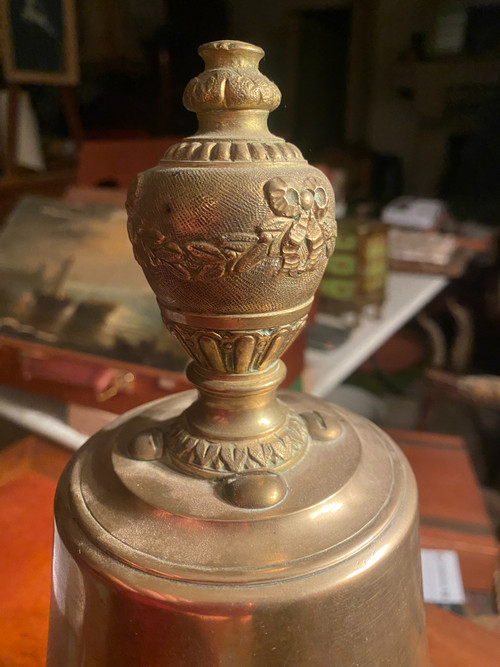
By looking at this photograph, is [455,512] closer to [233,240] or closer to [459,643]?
[459,643]

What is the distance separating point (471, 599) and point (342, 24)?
1331 millimetres

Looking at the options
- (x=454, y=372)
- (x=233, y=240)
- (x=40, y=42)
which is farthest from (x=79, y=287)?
(x=454, y=372)

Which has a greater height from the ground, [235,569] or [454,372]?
[235,569]

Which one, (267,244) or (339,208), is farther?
(339,208)

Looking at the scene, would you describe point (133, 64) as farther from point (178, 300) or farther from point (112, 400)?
point (178, 300)

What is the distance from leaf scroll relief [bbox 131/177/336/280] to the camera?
378mm

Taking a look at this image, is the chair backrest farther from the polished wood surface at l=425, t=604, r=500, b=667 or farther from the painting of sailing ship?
the polished wood surface at l=425, t=604, r=500, b=667

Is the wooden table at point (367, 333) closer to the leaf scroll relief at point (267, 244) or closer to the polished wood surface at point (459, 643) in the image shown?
the polished wood surface at point (459, 643)

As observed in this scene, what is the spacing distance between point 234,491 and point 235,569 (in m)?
0.06

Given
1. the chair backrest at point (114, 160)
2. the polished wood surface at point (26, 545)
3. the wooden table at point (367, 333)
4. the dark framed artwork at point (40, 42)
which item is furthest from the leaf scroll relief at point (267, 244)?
the dark framed artwork at point (40, 42)

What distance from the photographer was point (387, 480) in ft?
1.57

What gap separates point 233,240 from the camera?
376mm

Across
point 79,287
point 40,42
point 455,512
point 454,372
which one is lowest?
point 454,372

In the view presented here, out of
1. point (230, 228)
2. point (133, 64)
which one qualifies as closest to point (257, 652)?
point (230, 228)
